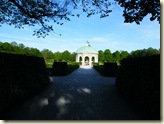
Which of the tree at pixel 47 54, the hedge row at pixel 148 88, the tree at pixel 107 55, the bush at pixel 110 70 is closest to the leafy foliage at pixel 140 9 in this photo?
the hedge row at pixel 148 88

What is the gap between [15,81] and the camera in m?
6.87

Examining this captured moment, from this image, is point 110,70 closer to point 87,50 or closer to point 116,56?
point 87,50

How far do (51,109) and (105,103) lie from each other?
2138 millimetres

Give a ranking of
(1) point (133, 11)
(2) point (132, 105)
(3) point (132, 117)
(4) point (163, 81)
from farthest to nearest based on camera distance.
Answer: (1) point (133, 11), (2) point (132, 105), (3) point (132, 117), (4) point (163, 81)

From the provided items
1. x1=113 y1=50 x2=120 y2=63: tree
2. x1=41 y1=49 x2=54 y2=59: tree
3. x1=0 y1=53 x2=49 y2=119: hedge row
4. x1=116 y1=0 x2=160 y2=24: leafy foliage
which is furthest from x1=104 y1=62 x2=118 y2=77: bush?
x1=41 y1=49 x2=54 y2=59: tree

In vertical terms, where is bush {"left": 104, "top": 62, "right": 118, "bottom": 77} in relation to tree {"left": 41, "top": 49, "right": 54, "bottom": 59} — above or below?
below

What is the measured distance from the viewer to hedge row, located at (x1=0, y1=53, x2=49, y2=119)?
599cm

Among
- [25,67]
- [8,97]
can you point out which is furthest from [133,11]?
[8,97]

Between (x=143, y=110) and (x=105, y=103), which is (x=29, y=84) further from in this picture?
(x=143, y=110)

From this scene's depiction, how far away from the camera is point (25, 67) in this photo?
8.29 m

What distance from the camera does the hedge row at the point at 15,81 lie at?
19.6 ft

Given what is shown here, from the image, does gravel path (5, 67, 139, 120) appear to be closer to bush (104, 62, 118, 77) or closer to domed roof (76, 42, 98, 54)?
bush (104, 62, 118, 77)

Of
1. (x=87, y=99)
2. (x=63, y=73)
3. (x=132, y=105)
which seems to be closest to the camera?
(x=132, y=105)

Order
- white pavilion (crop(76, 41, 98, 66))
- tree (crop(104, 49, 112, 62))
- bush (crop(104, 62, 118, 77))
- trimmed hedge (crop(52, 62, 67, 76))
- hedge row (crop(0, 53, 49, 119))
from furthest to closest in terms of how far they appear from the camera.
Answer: tree (crop(104, 49, 112, 62)) < white pavilion (crop(76, 41, 98, 66)) < trimmed hedge (crop(52, 62, 67, 76)) < bush (crop(104, 62, 118, 77)) < hedge row (crop(0, 53, 49, 119))
